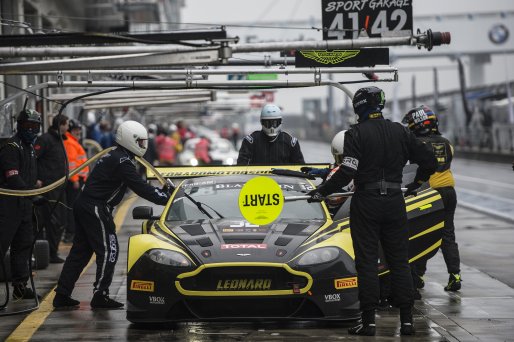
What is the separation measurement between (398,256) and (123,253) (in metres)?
6.84

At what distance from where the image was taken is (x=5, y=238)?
10.5 m

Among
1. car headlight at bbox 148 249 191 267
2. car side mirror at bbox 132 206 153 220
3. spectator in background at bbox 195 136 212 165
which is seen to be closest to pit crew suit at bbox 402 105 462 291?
car side mirror at bbox 132 206 153 220

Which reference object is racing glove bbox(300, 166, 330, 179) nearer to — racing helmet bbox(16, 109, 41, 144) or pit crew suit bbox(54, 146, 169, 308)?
pit crew suit bbox(54, 146, 169, 308)

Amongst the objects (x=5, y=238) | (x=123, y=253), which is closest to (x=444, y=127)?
(x=123, y=253)

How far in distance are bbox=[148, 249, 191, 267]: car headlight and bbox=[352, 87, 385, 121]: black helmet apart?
1.73 metres

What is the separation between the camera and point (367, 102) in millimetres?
8609

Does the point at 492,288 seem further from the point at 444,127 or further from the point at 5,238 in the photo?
the point at 444,127

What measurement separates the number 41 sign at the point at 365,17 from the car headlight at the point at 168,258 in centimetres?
306

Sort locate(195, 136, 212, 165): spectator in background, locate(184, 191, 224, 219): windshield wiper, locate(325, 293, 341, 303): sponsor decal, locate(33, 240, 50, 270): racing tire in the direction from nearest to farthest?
locate(325, 293, 341, 303): sponsor decal → locate(184, 191, 224, 219): windshield wiper → locate(33, 240, 50, 270): racing tire → locate(195, 136, 212, 165): spectator in background

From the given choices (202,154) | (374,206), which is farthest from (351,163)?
(202,154)

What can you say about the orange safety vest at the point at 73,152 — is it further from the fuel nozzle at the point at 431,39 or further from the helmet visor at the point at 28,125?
the fuel nozzle at the point at 431,39

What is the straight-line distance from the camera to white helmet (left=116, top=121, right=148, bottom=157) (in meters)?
10.3

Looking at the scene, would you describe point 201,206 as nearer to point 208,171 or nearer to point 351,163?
point 208,171

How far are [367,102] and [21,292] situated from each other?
13.3 feet
